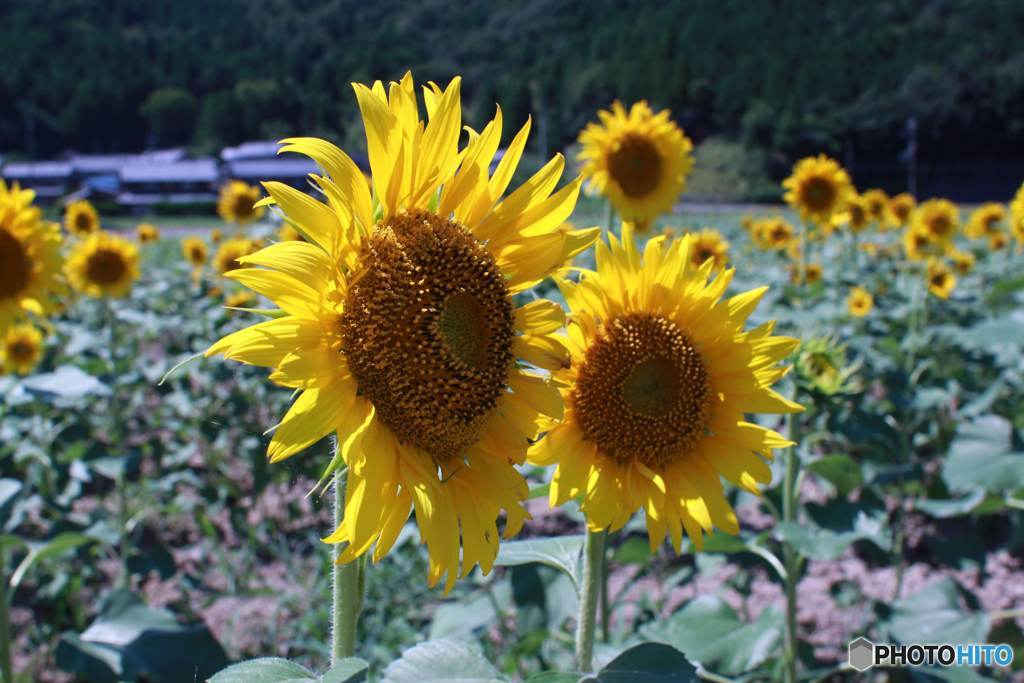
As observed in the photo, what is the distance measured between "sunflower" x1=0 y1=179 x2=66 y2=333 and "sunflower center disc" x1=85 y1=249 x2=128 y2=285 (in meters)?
2.16

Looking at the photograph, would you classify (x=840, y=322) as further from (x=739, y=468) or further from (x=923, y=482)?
(x=739, y=468)

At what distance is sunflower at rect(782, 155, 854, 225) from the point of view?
17.3 ft

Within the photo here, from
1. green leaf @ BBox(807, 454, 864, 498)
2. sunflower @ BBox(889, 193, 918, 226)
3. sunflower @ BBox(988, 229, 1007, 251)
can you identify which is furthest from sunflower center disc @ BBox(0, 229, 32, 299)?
sunflower @ BBox(988, 229, 1007, 251)

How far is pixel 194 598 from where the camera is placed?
3354 millimetres

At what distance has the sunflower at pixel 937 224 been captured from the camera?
5.86 metres

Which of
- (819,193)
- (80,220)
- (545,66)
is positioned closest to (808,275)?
(819,193)

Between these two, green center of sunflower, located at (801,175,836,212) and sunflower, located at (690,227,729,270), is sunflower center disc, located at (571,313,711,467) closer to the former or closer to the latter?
sunflower, located at (690,227,729,270)

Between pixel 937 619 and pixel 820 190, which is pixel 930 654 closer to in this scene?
pixel 937 619

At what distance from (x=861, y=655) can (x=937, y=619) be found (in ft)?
1.41

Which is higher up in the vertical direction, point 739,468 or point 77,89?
point 77,89

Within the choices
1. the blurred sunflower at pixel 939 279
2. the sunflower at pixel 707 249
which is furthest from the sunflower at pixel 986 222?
the sunflower at pixel 707 249

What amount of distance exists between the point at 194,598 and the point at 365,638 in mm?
1099

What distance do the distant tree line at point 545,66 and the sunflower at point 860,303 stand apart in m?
24.9

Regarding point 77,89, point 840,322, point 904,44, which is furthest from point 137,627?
point 77,89
